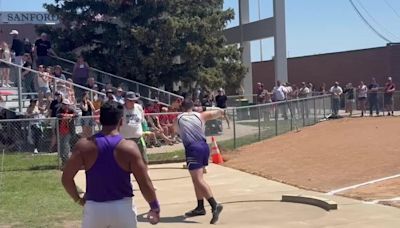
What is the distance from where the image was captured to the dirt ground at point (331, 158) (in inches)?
524

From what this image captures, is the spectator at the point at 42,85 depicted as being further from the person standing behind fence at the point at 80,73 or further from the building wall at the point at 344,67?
the building wall at the point at 344,67

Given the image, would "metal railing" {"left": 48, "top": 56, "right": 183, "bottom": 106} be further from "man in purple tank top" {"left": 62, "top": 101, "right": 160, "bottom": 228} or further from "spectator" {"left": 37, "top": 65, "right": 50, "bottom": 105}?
"man in purple tank top" {"left": 62, "top": 101, "right": 160, "bottom": 228}

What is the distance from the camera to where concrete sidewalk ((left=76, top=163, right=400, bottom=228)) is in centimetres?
966

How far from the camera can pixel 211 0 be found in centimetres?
3062

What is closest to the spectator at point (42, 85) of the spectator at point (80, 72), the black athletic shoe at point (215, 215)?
the spectator at point (80, 72)

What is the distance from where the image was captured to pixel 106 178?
592cm

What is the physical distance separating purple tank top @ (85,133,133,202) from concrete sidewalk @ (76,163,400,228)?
3.94 metres

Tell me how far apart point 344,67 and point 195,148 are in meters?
43.2

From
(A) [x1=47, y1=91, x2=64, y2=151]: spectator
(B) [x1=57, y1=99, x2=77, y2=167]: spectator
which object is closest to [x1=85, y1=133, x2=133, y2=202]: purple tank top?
(B) [x1=57, y1=99, x2=77, y2=167]: spectator

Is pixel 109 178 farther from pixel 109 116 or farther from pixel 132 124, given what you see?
pixel 132 124

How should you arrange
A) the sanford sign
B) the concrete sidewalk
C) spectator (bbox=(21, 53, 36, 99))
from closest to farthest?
the concrete sidewalk, spectator (bbox=(21, 53, 36, 99)), the sanford sign

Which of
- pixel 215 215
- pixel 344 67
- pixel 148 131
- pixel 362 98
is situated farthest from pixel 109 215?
pixel 344 67

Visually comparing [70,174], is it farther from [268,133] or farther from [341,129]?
[341,129]

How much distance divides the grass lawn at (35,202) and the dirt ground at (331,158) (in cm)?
446
